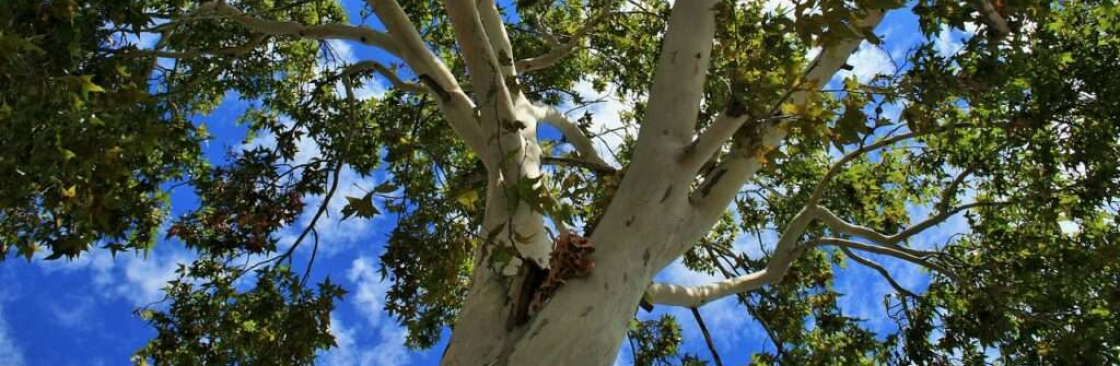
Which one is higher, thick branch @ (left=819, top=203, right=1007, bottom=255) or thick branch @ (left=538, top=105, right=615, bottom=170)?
thick branch @ (left=538, top=105, right=615, bottom=170)

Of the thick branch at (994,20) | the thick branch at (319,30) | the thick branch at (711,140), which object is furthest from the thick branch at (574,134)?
the thick branch at (994,20)

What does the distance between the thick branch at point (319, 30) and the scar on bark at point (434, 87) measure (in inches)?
19.2

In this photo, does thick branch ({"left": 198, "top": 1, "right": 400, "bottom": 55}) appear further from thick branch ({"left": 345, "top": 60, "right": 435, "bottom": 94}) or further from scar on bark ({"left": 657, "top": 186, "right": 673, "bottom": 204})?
scar on bark ({"left": 657, "top": 186, "right": 673, "bottom": 204})

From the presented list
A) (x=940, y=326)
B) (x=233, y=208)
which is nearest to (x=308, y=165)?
(x=233, y=208)

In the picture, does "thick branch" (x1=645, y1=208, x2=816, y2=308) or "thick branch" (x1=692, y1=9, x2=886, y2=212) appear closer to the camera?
"thick branch" (x1=692, y1=9, x2=886, y2=212)

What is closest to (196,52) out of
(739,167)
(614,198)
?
(614,198)

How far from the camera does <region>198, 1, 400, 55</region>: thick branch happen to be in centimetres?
501

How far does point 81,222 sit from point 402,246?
8.90ft

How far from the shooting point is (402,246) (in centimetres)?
607

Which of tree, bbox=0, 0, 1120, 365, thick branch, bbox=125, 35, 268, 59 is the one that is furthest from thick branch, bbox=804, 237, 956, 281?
thick branch, bbox=125, 35, 268, 59

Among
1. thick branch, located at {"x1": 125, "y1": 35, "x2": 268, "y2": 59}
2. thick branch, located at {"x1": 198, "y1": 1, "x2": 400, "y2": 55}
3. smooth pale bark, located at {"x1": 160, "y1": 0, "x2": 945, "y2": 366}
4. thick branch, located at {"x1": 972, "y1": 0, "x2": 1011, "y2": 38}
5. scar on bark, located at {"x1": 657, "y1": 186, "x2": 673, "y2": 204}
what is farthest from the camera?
thick branch, located at {"x1": 198, "y1": 1, "x2": 400, "y2": 55}

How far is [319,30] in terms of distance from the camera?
5.16 metres

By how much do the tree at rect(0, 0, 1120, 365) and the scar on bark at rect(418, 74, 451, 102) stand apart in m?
0.02

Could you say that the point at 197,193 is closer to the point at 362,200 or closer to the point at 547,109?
the point at 547,109
